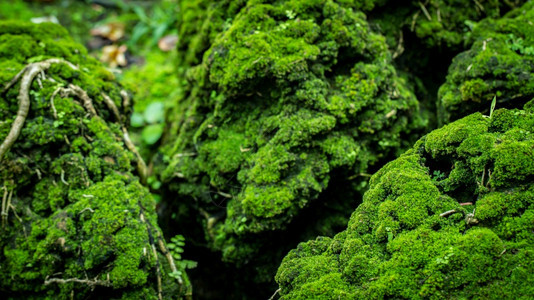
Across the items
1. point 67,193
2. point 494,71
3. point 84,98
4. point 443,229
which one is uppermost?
point 84,98

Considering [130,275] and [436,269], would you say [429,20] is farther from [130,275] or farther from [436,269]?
Answer: [130,275]

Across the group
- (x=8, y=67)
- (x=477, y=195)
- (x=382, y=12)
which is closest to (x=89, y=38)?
(x=8, y=67)

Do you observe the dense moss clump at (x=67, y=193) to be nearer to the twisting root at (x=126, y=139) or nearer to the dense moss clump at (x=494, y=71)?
the twisting root at (x=126, y=139)

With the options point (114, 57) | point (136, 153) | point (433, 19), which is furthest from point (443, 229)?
point (114, 57)

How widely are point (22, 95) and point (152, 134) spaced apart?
198cm

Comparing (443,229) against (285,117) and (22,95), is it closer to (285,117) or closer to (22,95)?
(285,117)

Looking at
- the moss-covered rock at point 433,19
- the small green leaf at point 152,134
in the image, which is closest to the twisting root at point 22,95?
the small green leaf at point 152,134

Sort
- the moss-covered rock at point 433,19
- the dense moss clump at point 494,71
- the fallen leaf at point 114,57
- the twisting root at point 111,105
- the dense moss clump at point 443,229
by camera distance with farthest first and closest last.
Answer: the fallen leaf at point 114,57, the moss-covered rock at point 433,19, the twisting root at point 111,105, the dense moss clump at point 494,71, the dense moss clump at point 443,229

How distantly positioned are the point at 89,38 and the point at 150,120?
13.1 ft

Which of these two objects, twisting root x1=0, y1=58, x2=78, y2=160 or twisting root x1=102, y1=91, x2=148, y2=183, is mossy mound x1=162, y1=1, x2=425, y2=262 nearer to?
twisting root x1=102, y1=91, x2=148, y2=183

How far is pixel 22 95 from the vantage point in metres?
3.57

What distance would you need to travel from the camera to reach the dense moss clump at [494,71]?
352 cm

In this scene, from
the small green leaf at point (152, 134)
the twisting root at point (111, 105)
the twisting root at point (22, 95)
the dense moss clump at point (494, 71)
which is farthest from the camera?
the small green leaf at point (152, 134)

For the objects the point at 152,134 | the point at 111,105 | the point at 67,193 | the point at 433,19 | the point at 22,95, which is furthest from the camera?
the point at 152,134
